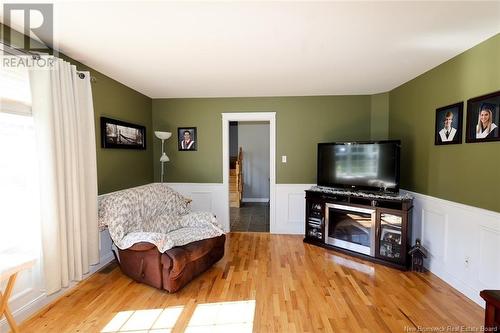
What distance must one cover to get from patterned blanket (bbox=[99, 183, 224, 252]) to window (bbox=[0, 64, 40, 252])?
0.62m

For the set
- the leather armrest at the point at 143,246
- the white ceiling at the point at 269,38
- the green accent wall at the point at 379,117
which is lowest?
the leather armrest at the point at 143,246

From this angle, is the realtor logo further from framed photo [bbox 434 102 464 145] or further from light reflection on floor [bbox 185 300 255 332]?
framed photo [bbox 434 102 464 145]

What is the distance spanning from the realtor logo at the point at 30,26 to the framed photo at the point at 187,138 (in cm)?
218

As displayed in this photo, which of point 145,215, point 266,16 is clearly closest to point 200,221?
point 145,215

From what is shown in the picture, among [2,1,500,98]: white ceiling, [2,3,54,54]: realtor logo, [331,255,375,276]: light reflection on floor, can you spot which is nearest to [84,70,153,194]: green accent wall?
[2,1,500,98]: white ceiling

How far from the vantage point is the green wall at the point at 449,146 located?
2078 millimetres

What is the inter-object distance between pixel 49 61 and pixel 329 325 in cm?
332

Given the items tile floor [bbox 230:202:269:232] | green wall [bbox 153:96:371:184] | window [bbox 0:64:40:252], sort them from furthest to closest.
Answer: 1. tile floor [bbox 230:202:269:232]
2. green wall [bbox 153:96:371:184]
3. window [bbox 0:64:40:252]

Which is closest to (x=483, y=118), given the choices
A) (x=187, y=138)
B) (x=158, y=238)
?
(x=158, y=238)

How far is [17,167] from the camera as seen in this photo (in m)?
1.93

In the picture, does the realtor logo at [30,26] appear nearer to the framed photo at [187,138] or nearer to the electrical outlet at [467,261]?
the framed photo at [187,138]

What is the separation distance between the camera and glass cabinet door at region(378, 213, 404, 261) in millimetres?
2885

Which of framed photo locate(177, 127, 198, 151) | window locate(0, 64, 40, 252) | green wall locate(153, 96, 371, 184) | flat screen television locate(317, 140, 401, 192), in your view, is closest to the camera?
window locate(0, 64, 40, 252)

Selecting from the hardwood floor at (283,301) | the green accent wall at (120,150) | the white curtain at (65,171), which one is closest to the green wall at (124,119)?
the green accent wall at (120,150)
